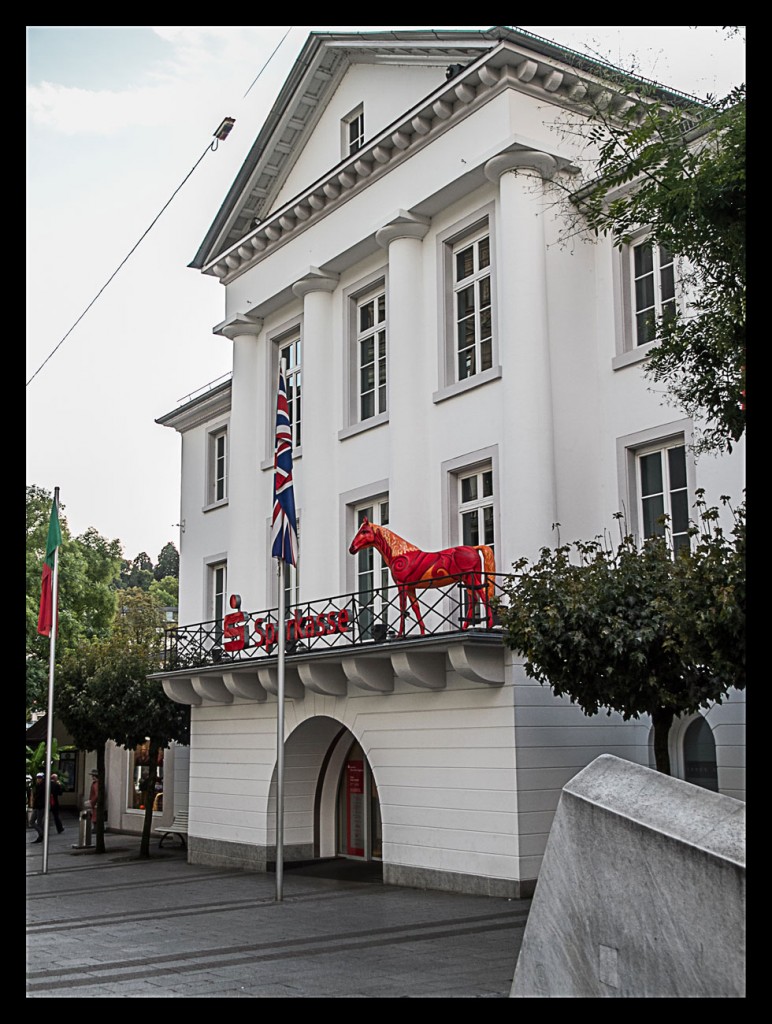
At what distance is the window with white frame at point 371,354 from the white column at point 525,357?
4.06 meters

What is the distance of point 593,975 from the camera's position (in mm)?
7051

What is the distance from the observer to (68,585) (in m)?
51.4

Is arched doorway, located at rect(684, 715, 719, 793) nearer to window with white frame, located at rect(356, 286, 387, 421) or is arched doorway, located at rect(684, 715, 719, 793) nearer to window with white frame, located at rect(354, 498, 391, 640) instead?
window with white frame, located at rect(354, 498, 391, 640)

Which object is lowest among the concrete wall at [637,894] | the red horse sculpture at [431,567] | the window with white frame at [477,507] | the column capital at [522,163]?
the concrete wall at [637,894]

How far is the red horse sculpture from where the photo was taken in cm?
1755

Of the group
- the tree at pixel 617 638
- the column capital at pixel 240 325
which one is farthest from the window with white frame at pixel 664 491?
the column capital at pixel 240 325

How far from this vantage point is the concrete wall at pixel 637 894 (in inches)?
245

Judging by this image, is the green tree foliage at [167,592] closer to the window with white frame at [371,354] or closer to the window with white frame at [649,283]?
the window with white frame at [371,354]

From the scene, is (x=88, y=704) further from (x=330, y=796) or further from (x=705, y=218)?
(x=705, y=218)

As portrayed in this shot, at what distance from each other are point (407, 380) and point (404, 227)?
2880 mm

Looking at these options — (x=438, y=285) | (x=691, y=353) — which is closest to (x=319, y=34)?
(x=438, y=285)

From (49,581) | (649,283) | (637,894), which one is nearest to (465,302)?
(649,283)

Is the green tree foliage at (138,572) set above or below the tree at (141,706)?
above
